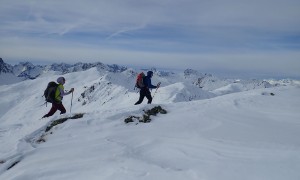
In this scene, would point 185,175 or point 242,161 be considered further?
point 242,161

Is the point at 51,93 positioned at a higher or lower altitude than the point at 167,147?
higher

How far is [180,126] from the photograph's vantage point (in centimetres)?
1487

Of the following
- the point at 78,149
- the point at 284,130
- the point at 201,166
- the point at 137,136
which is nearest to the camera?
the point at 201,166

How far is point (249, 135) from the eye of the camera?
1353cm

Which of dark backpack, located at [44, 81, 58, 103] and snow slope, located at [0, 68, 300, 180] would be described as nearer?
snow slope, located at [0, 68, 300, 180]

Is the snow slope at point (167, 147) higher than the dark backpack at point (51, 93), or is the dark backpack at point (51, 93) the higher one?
the dark backpack at point (51, 93)

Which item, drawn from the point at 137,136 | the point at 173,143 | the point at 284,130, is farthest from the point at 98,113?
the point at 284,130

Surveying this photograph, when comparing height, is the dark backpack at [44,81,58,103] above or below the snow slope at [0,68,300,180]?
above

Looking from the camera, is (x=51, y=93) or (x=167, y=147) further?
(x=51, y=93)

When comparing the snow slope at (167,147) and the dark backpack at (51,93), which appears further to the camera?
the dark backpack at (51,93)

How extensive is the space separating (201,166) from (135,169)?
177 centimetres

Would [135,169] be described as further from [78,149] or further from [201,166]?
[78,149]

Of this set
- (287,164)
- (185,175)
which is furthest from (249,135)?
(185,175)

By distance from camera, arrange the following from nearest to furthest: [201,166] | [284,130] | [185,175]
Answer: [185,175] → [201,166] → [284,130]
